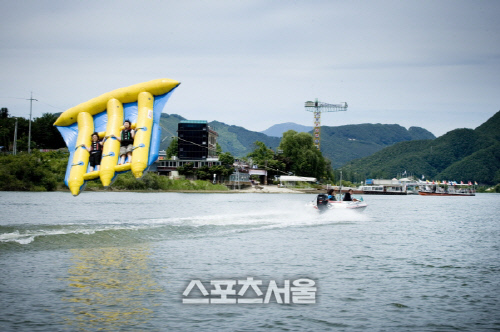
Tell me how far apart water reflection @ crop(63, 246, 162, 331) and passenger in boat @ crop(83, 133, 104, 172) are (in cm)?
338

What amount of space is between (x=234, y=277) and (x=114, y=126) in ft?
26.8

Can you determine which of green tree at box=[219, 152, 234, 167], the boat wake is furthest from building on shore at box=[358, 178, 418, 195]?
the boat wake

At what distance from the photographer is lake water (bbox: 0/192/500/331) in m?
12.1

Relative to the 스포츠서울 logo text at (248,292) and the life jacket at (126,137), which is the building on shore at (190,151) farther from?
the 스포츠서울 logo text at (248,292)

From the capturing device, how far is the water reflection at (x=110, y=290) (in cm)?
1185

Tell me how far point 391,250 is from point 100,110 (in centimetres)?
1428

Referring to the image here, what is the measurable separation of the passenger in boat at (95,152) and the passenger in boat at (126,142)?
100cm

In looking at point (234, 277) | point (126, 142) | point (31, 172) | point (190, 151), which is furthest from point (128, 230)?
point (190, 151)

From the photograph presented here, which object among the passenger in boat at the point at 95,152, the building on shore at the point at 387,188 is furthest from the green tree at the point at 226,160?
the passenger in boat at the point at 95,152

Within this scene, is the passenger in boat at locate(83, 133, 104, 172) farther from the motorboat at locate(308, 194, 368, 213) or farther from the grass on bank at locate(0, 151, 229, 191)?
the grass on bank at locate(0, 151, 229, 191)

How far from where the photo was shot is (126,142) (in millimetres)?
20766

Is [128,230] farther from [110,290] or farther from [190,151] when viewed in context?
[190,151]


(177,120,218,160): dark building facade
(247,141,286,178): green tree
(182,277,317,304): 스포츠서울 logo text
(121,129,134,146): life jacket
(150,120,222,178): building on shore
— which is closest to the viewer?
(182,277,317,304): 스포츠서울 logo text

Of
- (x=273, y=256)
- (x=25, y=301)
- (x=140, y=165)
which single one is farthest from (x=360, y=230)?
(x=25, y=301)
